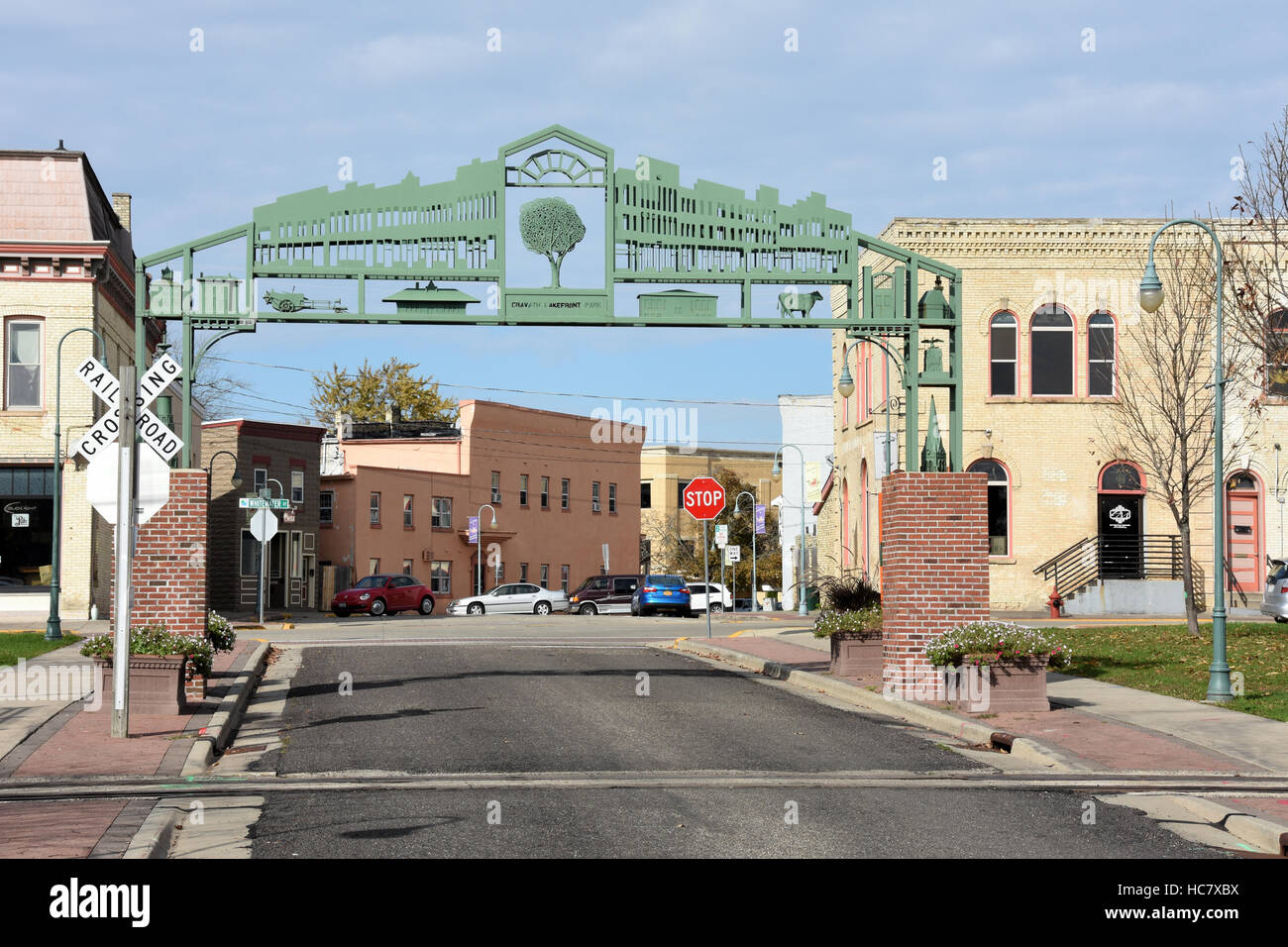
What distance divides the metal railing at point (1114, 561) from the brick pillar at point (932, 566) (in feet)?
73.5

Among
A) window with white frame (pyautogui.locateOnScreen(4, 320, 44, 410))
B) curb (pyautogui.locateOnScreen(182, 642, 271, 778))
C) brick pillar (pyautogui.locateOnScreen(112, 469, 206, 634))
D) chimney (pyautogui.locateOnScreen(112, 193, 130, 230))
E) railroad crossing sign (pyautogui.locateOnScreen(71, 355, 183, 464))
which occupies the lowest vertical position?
curb (pyautogui.locateOnScreen(182, 642, 271, 778))

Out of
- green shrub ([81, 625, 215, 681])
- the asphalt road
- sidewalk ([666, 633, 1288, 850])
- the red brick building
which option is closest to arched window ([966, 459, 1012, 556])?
sidewalk ([666, 633, 1288, 850])

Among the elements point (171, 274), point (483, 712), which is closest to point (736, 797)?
point (483, 712)

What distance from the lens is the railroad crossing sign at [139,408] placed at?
1356cm

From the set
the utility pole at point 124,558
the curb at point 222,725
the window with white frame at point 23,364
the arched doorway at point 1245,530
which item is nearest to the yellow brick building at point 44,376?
the window with white frame at point 23,364

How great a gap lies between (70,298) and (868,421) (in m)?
22.2

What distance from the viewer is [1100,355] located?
3919cm

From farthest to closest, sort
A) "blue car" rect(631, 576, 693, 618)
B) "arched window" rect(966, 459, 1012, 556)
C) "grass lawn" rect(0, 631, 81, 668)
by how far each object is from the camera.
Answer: "blue car" rect(631, 576, 693, 618) → "arched window" rect(966, 459, 1012, 556) → "grass lawn" rect(0, 631, 81, 668)

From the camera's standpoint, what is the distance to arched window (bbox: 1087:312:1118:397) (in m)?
39.1

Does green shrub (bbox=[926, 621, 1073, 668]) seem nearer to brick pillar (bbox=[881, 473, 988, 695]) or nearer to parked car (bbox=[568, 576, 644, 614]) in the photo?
brick pillar (bbox=[881, 473, 988, 695])

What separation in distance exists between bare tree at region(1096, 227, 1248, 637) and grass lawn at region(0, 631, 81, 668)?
20.9 metres

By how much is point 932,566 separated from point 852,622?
3.21 metres

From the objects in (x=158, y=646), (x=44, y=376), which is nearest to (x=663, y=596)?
(x=44, y=376)
